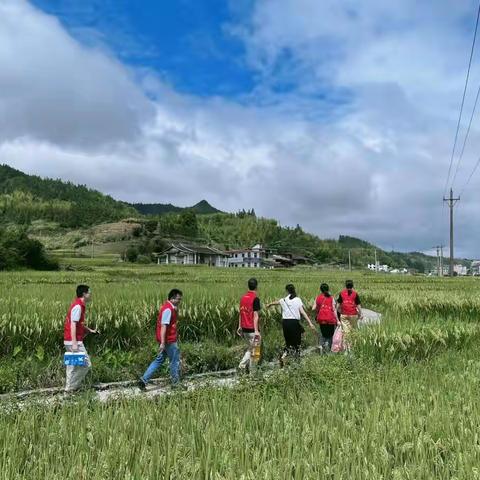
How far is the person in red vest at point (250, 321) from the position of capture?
9930 mm

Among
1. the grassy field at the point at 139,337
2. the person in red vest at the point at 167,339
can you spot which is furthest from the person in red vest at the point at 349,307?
the person in red vest at the point at 167,339

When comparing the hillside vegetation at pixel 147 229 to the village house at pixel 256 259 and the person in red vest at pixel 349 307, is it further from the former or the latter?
the person in red vest at pixel 349 307

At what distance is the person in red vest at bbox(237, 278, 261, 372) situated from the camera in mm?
9930

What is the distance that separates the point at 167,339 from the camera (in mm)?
8664

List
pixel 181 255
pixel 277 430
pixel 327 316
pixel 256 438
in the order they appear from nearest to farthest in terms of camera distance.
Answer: pixel 256 438 → pixel 277 430 → pixel 327 316 → pixel 181 255

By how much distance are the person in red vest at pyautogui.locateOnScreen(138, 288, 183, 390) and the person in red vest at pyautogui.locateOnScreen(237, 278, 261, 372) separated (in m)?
1.53

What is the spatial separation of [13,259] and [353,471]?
180 ft

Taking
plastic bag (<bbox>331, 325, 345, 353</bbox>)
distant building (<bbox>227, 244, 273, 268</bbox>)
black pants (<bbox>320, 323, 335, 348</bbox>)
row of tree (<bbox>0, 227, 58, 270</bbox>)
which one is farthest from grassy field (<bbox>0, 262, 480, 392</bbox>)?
distant building (<bbox>227, 244, 273, 268</bbox>)

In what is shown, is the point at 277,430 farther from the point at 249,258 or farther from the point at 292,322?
the point at 249,258

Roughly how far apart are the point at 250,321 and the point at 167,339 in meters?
1.98

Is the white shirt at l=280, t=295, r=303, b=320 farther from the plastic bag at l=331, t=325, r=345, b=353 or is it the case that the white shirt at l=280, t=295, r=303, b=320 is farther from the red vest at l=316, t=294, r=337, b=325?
the plastic bag at l=331, t=325, r=345, b=353

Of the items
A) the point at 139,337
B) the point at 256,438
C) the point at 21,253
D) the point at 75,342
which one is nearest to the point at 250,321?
the point at 75,342

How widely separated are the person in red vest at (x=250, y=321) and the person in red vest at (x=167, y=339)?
153cm

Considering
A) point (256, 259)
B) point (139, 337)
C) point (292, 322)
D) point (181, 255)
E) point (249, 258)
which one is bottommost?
point (139, 337)
